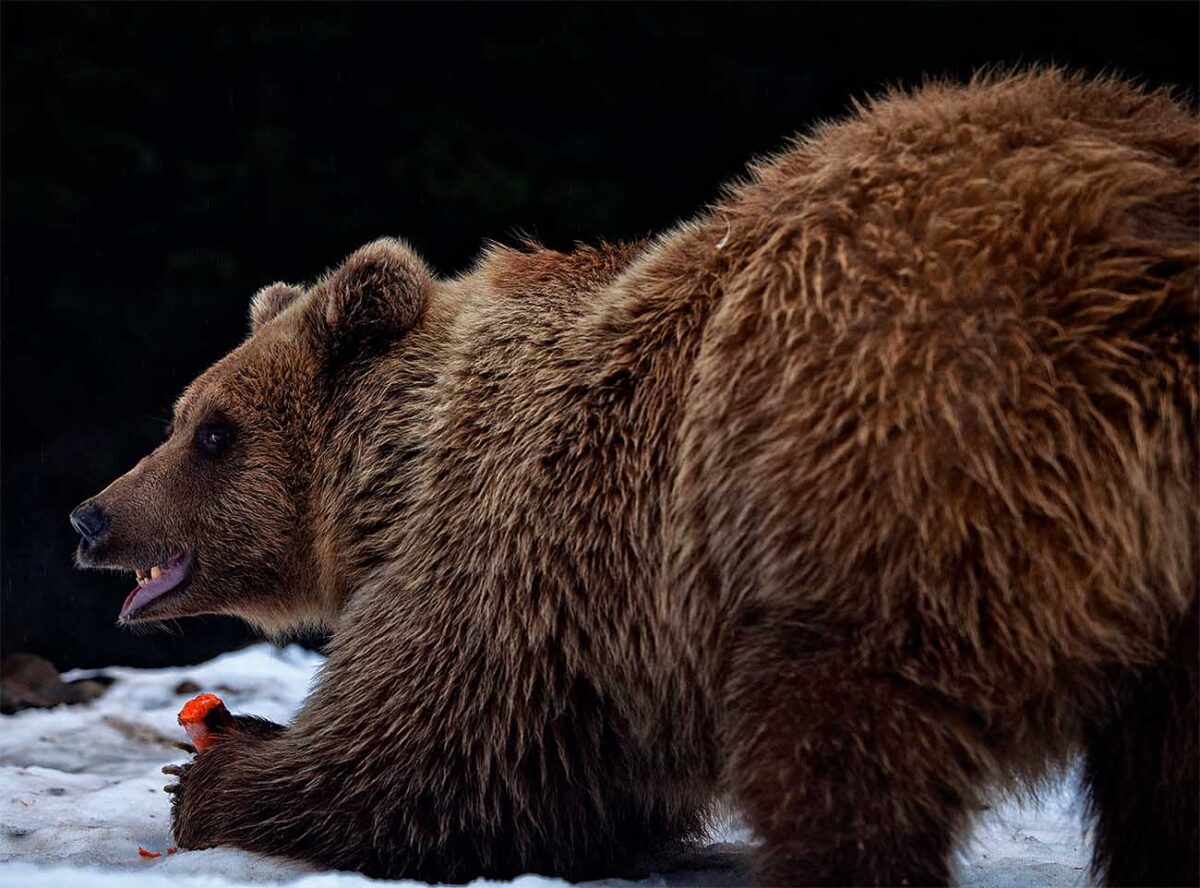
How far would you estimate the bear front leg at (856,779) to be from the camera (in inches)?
103

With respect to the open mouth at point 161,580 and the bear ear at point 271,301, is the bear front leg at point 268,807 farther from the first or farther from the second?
the bear ear at point 271,301

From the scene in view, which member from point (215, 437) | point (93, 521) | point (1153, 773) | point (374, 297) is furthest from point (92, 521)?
point (1153, 773)

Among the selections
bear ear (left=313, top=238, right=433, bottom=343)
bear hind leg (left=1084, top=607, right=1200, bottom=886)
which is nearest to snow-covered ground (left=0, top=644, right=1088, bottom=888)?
bear hind leg (left=1084, top=607, right=1200, bottom=886)

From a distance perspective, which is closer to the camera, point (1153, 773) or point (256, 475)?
point (1153, 773)

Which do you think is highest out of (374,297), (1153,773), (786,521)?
(374,297)

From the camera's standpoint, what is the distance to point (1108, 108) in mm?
3027

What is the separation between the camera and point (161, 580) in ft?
14.0

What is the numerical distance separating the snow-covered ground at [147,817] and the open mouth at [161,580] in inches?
26.6

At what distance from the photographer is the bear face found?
4109mm

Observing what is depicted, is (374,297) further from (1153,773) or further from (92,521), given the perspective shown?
(1153,773)

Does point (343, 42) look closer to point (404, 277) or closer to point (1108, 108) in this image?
point (404, 277)

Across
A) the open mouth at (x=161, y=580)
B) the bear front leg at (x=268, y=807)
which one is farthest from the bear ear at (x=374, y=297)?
the bear front leg at (x=268, y=807)

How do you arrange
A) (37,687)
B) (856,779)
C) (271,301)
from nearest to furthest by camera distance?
1. (856,779)
2. (271,301)
3. (37,687)

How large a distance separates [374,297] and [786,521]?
69.5 inches
